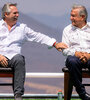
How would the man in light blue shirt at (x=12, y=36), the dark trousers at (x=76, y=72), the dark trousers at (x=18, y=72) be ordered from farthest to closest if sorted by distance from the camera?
1. the man in light blue shirt at (x=12, y=36)
2. the dark trousers at (x=76, y=72)
3. the dark trousers at (x=18, y=72)

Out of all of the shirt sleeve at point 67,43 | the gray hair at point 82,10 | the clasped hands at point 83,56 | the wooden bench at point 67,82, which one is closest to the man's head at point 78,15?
the gray hair at point 82,10

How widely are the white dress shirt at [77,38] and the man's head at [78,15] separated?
8cm

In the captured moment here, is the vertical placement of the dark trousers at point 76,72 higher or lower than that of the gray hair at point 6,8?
lower

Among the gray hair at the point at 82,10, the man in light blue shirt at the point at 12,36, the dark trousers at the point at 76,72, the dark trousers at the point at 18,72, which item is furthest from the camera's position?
the gray hair at the point at 82,10

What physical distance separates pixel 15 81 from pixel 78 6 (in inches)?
47.4

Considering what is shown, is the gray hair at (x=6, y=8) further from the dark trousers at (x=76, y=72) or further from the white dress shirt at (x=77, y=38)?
the dark trousers at (x=76, y=72)

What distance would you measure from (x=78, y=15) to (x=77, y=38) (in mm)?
277

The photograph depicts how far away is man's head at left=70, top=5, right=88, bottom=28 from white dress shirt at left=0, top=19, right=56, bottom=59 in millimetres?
347

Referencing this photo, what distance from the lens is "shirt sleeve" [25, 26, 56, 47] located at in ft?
13.7

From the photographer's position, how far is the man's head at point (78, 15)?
4.11m

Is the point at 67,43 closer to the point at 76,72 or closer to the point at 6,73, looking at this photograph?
the point at 76,72

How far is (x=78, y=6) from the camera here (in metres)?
4.17

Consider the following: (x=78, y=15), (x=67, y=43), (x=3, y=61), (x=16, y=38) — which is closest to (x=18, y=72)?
(x=3, y=61)

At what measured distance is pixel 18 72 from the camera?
12.4ft
